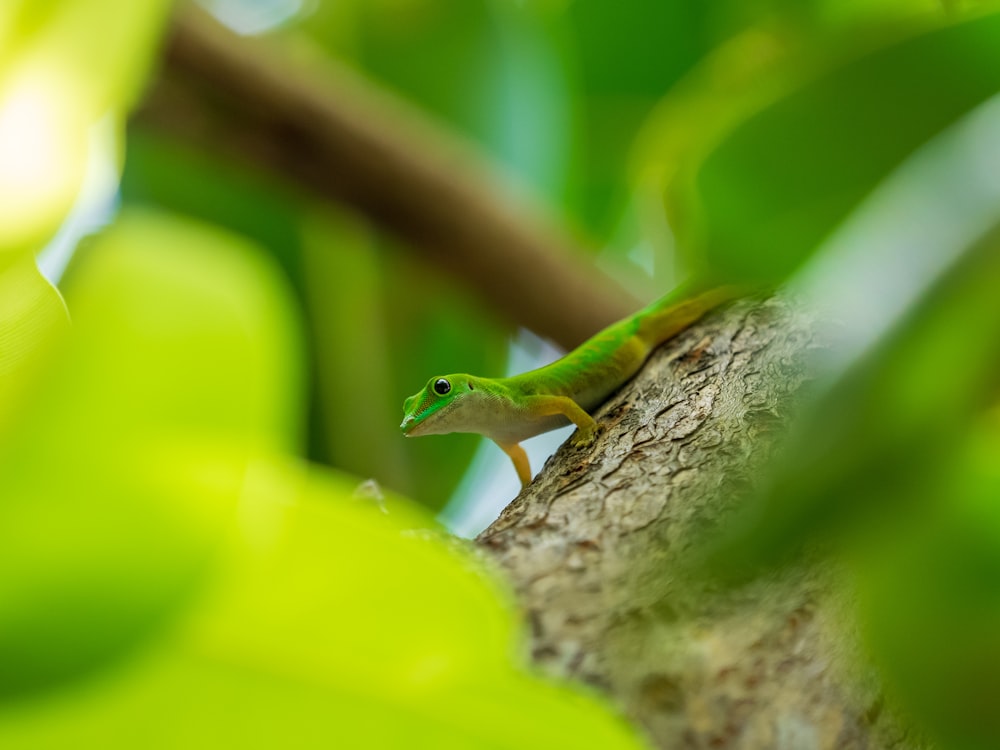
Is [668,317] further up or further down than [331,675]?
further up

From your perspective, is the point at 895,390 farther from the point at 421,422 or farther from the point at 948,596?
the point at 421,422

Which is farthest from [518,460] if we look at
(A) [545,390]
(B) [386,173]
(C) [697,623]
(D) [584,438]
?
(C) [697,623]

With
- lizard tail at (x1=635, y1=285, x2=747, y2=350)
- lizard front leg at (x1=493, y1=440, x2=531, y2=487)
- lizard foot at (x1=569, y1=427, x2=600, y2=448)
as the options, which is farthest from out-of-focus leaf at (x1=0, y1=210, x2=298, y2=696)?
lizard front leg at (x1=493, y1=440, x2=531, y2=487)

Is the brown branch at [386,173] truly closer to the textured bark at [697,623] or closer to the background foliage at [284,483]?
the textured bark at [697,623]

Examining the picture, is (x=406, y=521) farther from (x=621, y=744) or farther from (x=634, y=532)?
(x=634, y=532)

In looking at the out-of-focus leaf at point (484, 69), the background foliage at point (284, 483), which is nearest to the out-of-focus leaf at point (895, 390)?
the background foliage at point (284, 483)

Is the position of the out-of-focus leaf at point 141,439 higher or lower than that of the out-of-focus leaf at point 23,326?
lower

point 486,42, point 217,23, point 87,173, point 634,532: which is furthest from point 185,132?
point 87,173
